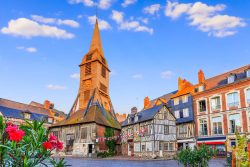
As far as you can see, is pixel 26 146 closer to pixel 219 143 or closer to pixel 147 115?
pixel 147 115

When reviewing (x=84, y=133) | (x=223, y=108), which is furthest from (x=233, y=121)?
(x=84, y=133)

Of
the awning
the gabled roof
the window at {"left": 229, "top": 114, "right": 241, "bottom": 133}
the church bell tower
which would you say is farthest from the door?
the window at {"left": 229, "top": 114, "right": 241, "bottom": 133}

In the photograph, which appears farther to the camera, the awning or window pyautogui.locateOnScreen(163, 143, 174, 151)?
window pyautogui.locateOnScreen(163, 143, 174, 151)

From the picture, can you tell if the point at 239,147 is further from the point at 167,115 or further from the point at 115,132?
the point at 115,132

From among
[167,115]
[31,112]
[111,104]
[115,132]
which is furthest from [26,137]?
[31,112]

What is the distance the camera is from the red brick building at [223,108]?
27766 millimetres

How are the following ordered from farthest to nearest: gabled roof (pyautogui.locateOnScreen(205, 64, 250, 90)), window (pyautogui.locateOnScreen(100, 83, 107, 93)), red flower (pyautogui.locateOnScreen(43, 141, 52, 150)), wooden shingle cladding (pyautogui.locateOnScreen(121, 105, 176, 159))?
window (pyautogui.locateOnScreen(100, 83, 107, 93)) → wooden shingle cladding (pyautogui.locateOnScreen(121, 105, 176, 159)) → gabled roof (pyautogui.locateOnScreen(205, 64, 250, 90)) → red flower (pyautogui.locateOnScreen(43, 141, 52, 150))

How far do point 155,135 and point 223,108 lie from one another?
9.21 meters

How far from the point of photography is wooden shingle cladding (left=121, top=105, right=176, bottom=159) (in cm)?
2978

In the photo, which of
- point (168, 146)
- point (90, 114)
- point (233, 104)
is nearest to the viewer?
point (233, 104)

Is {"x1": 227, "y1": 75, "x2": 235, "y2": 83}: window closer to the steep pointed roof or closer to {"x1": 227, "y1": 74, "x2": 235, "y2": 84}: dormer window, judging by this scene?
{"x1": 227, "y1": 74, "x2": 235, "y2": 84}: dormer window

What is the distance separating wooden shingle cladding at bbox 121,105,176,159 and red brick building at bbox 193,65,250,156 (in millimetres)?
3992

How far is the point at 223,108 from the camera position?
29906 mm

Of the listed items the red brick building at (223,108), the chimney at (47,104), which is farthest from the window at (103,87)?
the chimney at (47,104)
